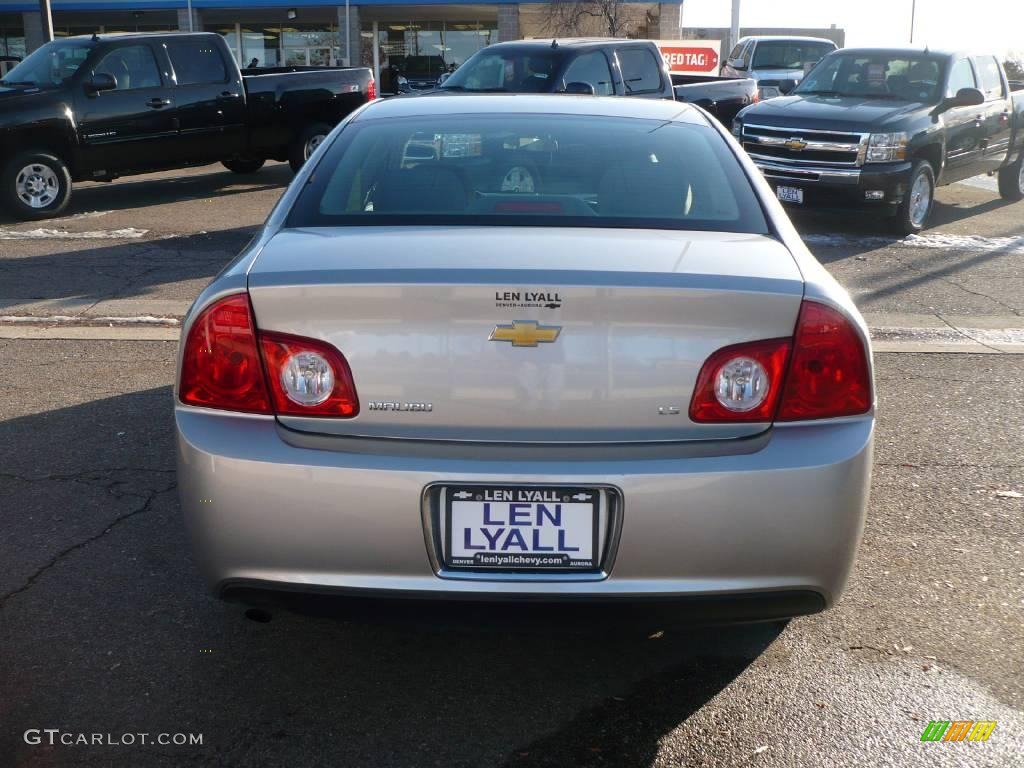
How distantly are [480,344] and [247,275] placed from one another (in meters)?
0.65

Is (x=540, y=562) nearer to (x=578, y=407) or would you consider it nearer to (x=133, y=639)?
(x=578, y=407)

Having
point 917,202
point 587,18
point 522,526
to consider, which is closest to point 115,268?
point 522,526

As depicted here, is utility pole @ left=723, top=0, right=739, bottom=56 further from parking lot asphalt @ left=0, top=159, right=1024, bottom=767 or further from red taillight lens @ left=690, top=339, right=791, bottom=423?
red taillight lens @ left=690, top=339, right=791, bottom=423

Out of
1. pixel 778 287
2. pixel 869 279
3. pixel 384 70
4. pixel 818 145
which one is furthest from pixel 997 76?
pixel 384 70

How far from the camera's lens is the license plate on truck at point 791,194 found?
11.6 metres

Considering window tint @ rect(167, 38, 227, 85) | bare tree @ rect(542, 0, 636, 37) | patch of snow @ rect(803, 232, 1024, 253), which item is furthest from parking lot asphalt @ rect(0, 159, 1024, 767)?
bare tree @ rect(542, 0, 636, 37)

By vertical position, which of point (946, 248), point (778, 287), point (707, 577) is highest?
point (778, 287)

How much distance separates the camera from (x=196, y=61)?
13258 millimetres

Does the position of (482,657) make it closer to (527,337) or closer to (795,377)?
(527,337)

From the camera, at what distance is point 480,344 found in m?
2.74

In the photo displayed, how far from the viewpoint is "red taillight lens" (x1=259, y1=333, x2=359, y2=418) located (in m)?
2.80

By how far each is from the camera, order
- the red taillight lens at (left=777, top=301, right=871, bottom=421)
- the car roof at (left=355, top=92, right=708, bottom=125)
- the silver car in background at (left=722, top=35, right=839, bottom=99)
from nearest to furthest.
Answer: the red taillight lens at (left=777, top=301, right=871, bottom=421) → the car roof at (left=355, top=92, right=708, bottom=125) → the silver car in background at (left=722, top=35, right=839, bottom=99)

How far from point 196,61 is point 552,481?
11.9 metres

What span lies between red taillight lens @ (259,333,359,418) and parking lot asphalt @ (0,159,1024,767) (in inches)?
19.9
